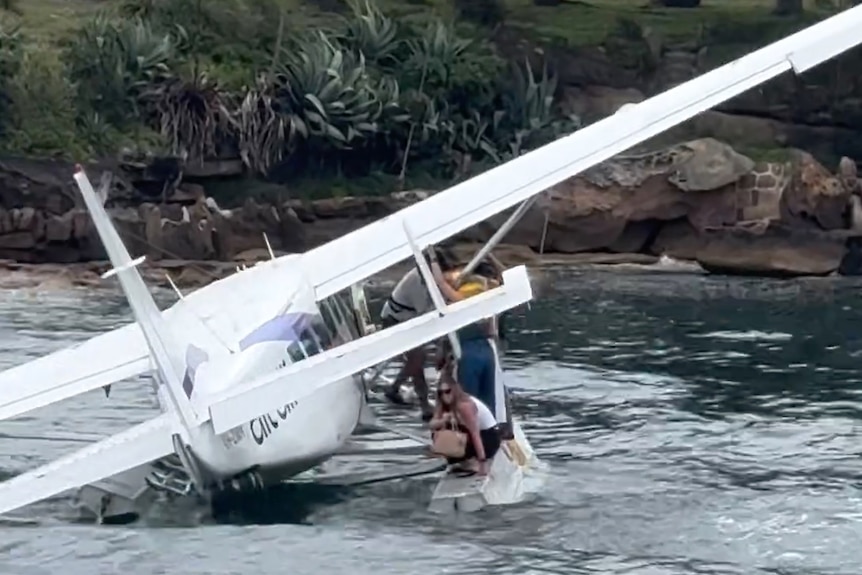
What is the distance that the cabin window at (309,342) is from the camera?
17.3m

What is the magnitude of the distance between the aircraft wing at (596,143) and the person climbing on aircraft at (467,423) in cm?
136

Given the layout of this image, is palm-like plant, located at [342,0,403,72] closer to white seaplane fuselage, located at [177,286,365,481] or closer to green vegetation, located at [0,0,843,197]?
green vegetation, located at [0,0,843,197]

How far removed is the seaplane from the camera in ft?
49.8

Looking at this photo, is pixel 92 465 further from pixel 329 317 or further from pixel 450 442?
pixel 329 317

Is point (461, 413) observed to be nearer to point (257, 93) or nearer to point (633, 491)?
point (633, 491)

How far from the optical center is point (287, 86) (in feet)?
152

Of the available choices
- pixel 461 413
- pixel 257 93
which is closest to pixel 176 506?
pixel 461 413

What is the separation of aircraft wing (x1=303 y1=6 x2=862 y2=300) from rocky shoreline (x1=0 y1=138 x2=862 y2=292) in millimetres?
23211

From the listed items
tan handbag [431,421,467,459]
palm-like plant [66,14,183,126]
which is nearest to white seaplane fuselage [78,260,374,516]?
tan handbag [431,421,467,459]

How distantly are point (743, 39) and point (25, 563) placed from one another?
39.4 meters

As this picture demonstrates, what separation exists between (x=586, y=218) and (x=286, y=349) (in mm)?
27179

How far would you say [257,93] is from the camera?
4653 centimetres

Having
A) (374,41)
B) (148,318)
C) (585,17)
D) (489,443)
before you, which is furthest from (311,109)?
(148,318)

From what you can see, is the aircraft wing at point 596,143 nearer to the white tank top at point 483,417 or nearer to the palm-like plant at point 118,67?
the white tank top at point 483,417
